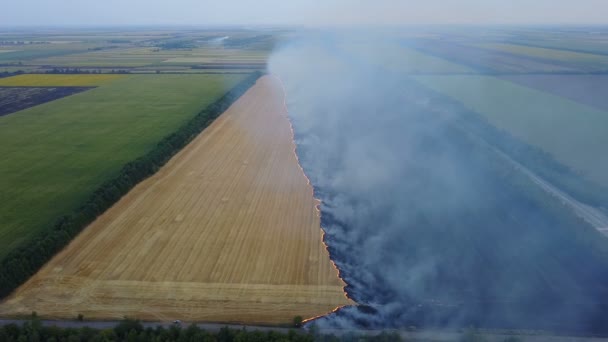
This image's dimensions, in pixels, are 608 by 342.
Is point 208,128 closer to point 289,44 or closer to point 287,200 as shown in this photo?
point 287,200

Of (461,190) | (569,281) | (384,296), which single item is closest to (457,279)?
(384,296)

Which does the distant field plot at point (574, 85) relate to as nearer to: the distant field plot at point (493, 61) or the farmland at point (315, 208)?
the farmland at point (315, 208)

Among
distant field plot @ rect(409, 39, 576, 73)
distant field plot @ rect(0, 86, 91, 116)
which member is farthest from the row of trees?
distant field plot @ rect(409, 39, 576, 73)

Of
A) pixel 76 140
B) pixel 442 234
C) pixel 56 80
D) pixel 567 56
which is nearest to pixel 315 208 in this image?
pixel 442 234

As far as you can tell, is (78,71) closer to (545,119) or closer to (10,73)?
(10,73)


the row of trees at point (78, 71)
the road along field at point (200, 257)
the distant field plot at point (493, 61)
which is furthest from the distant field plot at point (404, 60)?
the road along field at point (200, 257)

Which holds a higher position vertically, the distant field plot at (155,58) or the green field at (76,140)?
the distant field plot at (155,58)

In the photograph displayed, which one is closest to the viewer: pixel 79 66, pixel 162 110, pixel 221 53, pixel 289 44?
pixel 162 110
